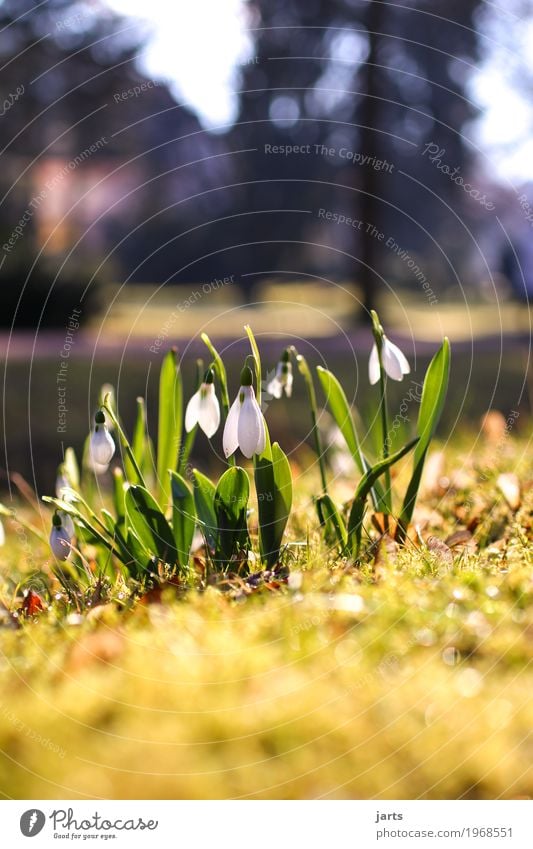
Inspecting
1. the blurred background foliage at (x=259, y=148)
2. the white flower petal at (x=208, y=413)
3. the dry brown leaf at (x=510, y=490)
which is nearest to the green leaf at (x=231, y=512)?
the white flower petal at (x=208, y=413)

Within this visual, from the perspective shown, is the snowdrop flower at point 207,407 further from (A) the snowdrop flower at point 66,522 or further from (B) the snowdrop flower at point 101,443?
(A) the snowdrop flower at point 66,522

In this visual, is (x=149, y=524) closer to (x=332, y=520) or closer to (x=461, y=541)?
(x=332, y=520)

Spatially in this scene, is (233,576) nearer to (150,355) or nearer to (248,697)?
(248,697)

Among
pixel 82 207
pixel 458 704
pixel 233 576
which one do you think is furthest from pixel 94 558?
pixel 82 207

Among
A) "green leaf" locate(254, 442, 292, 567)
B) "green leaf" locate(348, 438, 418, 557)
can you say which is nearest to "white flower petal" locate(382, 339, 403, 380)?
"green leaf" locate(348, 438, 418, 557)
